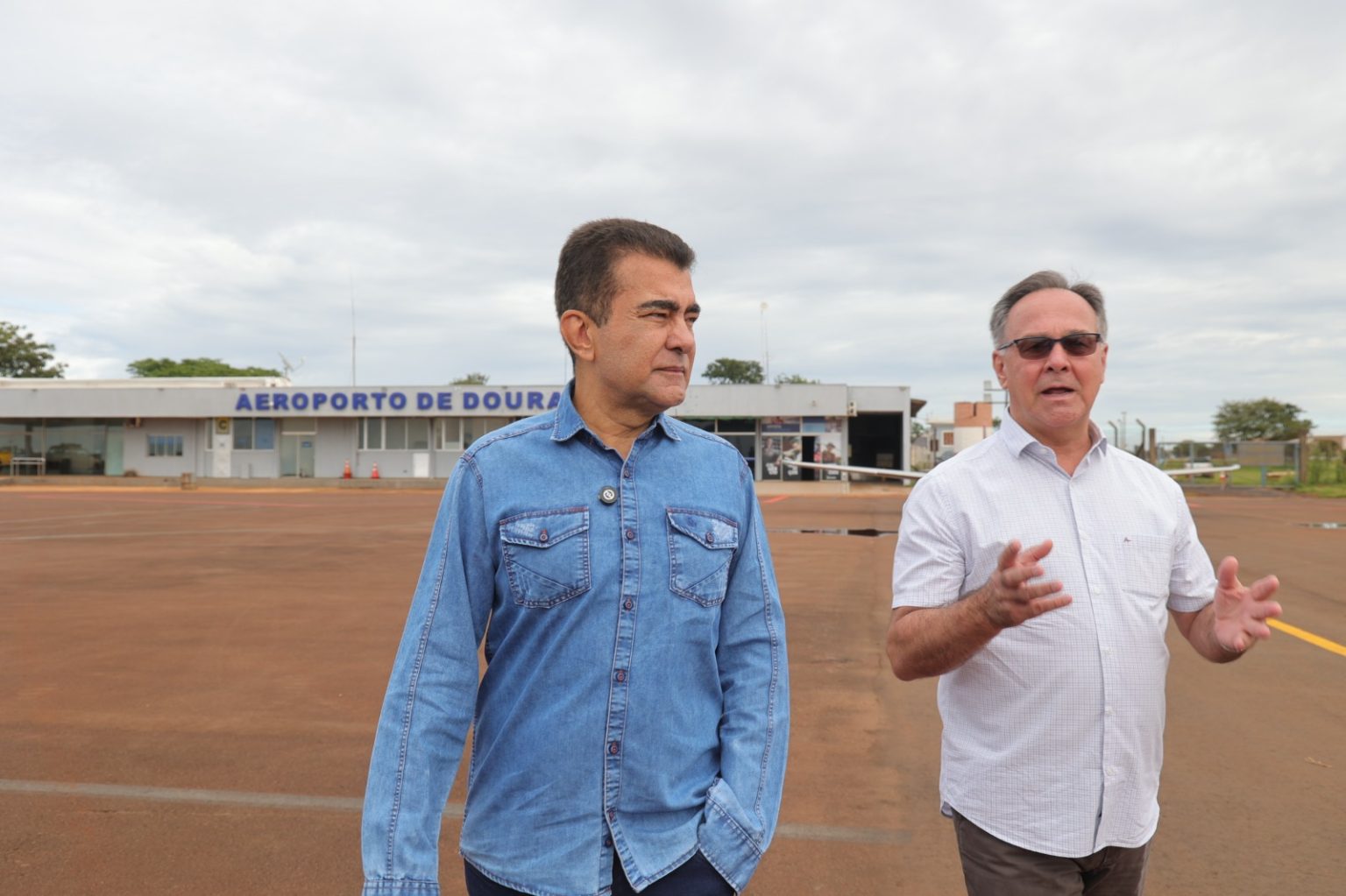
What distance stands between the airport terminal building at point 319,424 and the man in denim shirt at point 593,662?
3770cm

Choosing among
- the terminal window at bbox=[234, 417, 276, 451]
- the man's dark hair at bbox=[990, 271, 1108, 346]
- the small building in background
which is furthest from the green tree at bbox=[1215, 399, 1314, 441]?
the man's dark hair at bbox=[990, 271, 1108, 346]

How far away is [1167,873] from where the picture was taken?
371cm

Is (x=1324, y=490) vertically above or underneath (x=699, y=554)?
underneath

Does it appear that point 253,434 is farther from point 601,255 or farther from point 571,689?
point 571,689

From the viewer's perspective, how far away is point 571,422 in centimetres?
208

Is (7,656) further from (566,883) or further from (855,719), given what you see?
(566,883)

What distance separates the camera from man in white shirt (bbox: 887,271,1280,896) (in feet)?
7.13

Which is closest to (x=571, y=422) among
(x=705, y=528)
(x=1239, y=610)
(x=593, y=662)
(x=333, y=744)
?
(x=705, y=528)

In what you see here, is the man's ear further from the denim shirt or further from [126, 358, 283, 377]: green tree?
[126, 358, 283, 377]: green tree

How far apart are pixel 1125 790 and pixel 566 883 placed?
1257 mm

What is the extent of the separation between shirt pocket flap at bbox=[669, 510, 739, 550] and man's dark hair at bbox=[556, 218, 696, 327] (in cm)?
45

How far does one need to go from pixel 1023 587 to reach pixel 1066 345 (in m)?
0.81

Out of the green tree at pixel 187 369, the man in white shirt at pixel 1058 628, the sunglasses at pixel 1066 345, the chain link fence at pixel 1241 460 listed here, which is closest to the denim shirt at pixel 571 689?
the man in white shirt at pixel 1058 628

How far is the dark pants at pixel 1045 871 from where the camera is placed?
217 centimetres
